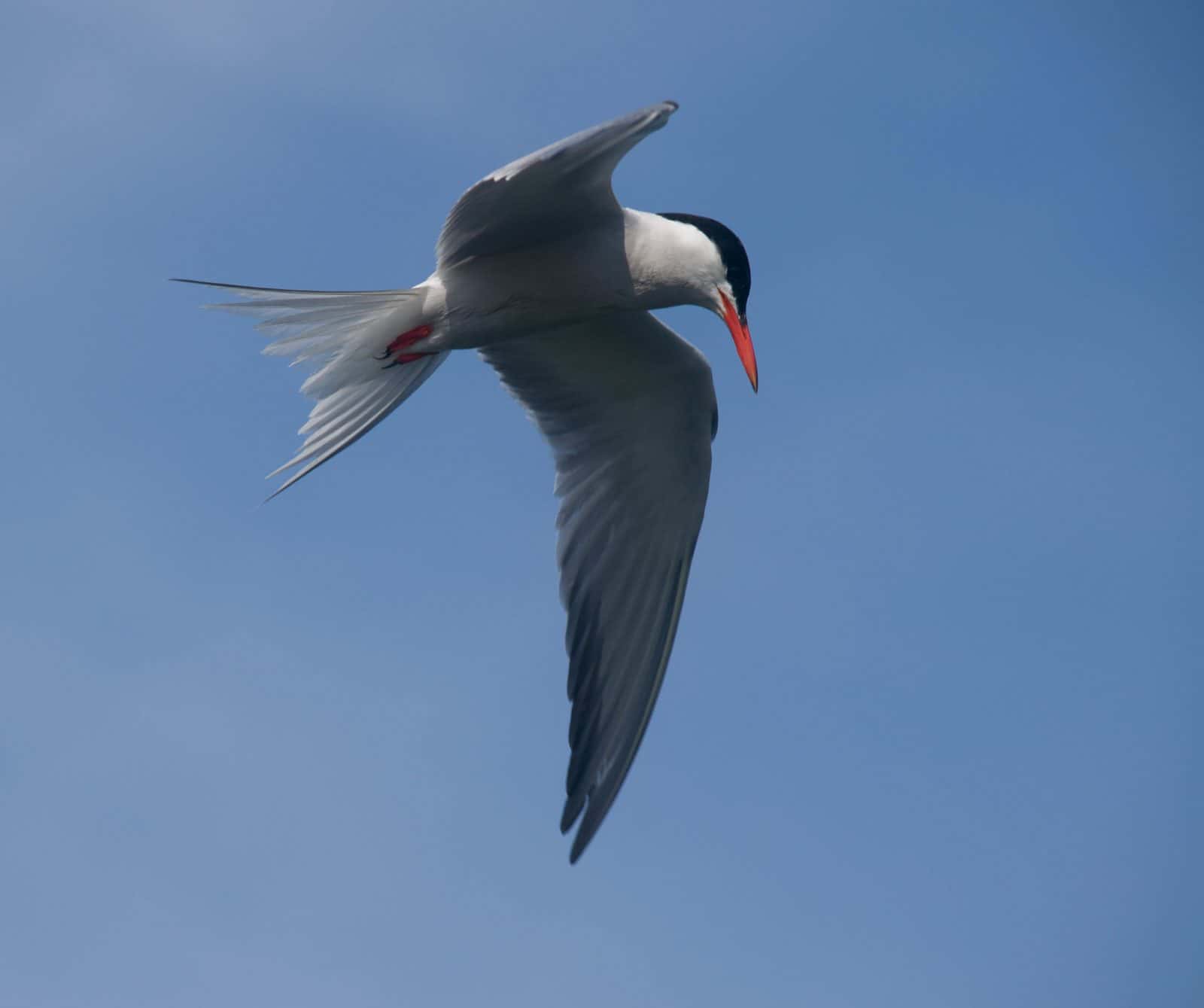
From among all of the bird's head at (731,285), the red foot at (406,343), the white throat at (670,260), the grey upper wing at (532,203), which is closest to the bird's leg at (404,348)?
the red foot at (406,343)

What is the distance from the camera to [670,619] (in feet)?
26.2

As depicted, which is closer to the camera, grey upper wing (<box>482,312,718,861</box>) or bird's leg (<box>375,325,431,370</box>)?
bird's leg (<box>375,325,431,370</box>)

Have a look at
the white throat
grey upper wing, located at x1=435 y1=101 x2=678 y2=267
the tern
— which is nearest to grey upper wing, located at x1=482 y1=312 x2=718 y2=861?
the tern

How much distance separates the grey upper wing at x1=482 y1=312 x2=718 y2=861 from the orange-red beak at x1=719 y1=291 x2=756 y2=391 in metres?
0.82

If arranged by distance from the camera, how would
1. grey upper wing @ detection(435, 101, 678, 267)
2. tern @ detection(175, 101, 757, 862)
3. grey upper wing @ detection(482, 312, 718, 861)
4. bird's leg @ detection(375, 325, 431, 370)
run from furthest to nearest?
grey upper wing @ detection(482, 312, 718, 861), bird's leg @ detection(375, 325, 431, 370), tern @ detection(175, 101, 757, 862), grey upper wing @ detection(435, 101, 678, 267)

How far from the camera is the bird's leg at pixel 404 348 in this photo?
7.21 metres

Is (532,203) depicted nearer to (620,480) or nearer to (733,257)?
(733,257)

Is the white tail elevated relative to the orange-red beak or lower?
lower

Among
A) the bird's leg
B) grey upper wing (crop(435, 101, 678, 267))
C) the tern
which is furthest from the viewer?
the bird's leg

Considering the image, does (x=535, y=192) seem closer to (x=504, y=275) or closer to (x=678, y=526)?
(x=504, y=275)

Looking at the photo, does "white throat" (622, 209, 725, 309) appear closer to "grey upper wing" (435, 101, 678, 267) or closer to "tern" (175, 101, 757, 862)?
"tern" (175, 101, 757, 862)

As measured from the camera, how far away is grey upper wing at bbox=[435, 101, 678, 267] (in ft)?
20.0

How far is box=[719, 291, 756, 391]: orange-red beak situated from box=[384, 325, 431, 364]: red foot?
1.34m

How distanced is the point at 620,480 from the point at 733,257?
1630 millimetres
